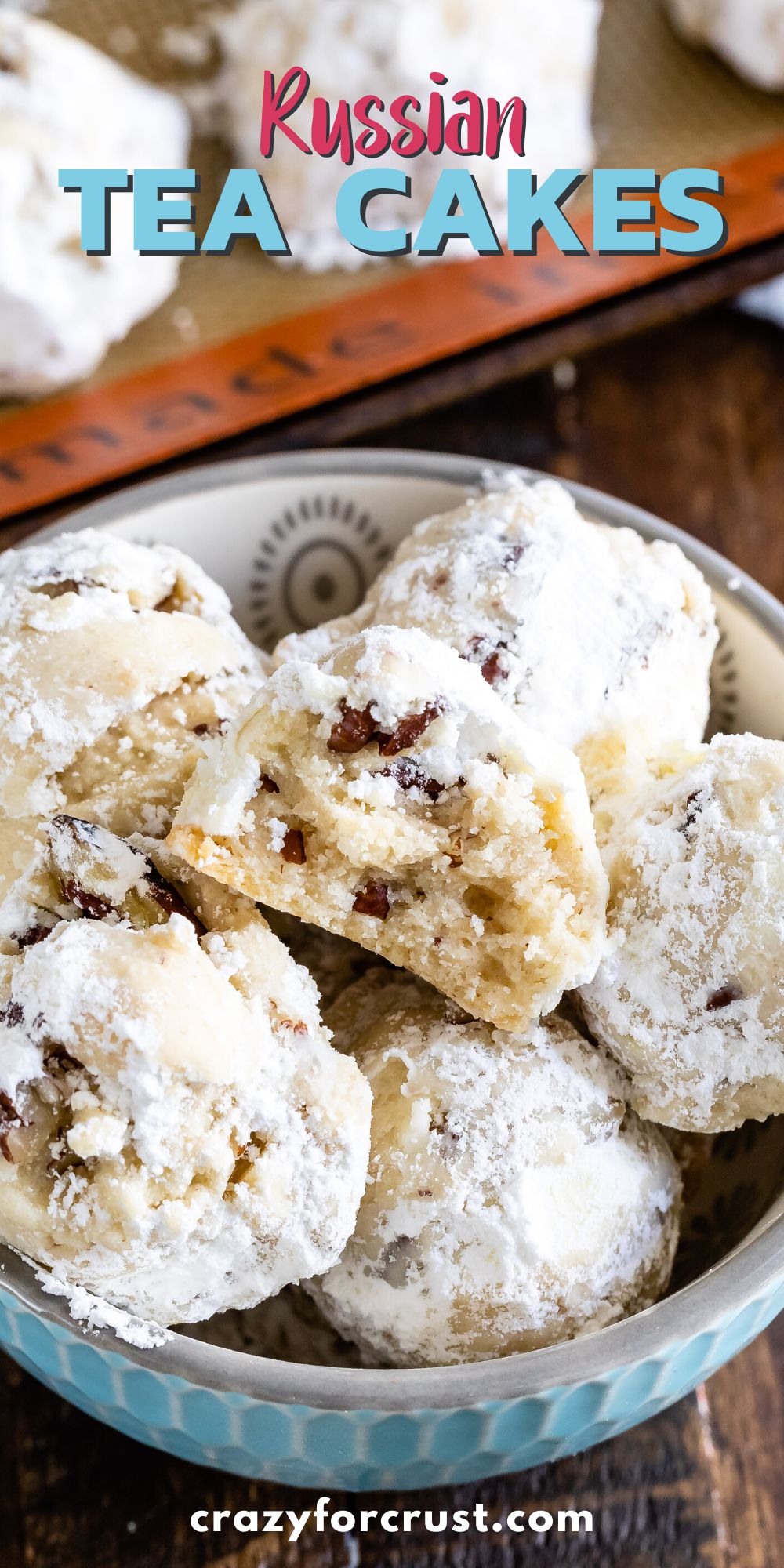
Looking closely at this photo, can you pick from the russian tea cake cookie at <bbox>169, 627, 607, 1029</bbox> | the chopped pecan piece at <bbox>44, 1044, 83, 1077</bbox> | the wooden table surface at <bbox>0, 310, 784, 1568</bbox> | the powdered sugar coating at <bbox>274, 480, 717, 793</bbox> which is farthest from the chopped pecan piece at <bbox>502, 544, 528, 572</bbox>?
the wooden table surface at <bbox>0, 310, 784, 1568</bbox>

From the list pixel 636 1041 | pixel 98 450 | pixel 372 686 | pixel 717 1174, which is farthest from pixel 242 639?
pixel 98 450

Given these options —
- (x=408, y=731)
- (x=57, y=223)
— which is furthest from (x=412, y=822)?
(x=57, y=223)

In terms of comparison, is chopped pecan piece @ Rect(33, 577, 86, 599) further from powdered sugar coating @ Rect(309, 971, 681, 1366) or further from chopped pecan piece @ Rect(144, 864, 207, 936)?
powdered sugar coating @ Rect(309, 971, 681, 1366)

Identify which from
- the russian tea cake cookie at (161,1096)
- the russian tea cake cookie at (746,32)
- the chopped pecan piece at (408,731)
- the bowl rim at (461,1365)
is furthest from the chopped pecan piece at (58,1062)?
the russian tea cake cookie at (746,32)

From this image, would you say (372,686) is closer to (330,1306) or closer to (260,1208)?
(260,1208)

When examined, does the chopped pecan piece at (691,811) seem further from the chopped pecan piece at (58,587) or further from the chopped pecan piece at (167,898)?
the chopped pecan piece at (58,587)

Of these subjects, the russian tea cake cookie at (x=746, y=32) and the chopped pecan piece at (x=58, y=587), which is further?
the russian tea cake cookie at (x=746, y=32)

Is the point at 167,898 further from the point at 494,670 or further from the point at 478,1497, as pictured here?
the point at 478,1497
